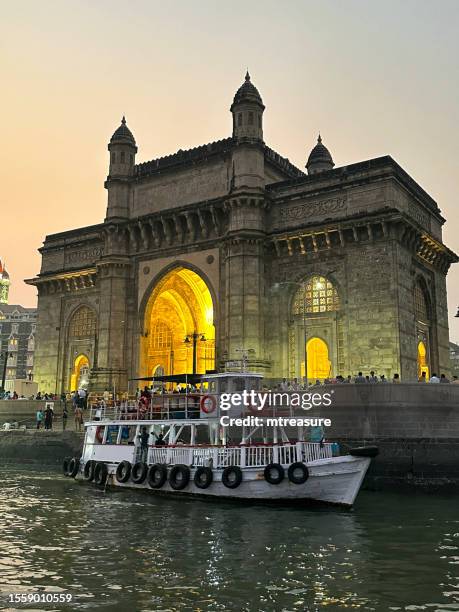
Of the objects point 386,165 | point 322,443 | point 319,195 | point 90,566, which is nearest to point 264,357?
point 319,195

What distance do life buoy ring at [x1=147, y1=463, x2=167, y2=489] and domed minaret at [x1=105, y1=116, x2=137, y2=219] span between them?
84.4 ft

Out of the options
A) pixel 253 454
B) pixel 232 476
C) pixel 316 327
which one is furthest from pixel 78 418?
pixel 253 454

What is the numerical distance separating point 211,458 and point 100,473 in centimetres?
594

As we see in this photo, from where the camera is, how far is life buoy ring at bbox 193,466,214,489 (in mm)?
21969

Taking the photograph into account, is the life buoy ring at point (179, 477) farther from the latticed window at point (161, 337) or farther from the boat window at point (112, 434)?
the latticed window at point (161, 337)

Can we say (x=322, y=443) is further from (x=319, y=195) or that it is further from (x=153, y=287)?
(x=153, y=287)

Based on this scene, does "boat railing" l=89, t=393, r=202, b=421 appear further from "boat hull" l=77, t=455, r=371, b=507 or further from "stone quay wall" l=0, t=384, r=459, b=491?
"stone quay wall" l=0, t=384, r=459, b=491

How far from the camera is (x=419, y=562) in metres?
13.0

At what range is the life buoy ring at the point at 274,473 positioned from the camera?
20.6 meters

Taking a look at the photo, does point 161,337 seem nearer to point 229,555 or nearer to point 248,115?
point 248,115

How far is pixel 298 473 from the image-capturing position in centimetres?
2048

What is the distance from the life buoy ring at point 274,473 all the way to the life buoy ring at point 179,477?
339 centimetres

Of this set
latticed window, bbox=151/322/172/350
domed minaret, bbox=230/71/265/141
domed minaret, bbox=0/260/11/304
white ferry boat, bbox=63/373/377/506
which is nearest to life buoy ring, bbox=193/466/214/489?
white ferry boat, bbox=63/373/377/506

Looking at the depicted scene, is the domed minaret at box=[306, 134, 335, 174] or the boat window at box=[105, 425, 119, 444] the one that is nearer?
the boat window at box=[105, 425, 119, 444]
